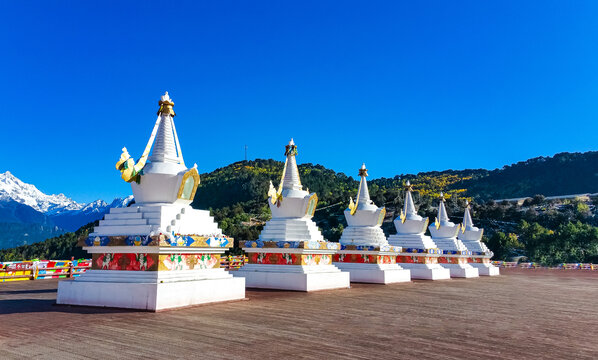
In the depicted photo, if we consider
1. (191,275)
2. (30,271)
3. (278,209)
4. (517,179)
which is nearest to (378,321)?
(191,275)

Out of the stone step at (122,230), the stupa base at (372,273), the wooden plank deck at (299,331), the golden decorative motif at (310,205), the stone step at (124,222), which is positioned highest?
the golden decorative motif at (310,205)

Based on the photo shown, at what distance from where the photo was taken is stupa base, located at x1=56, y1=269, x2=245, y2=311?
Answer: 10.6 metres

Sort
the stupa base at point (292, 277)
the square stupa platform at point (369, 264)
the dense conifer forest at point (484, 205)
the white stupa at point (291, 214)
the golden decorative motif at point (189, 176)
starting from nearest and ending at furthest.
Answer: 1. the golden decorative motif at point (189, 176)
2. the stupa base at point (292, 277)
3. the white stupa at point (291, 214)
4. the square stupa platform at point (369, 264)
5. the dense conifer forest at point (484, 205)

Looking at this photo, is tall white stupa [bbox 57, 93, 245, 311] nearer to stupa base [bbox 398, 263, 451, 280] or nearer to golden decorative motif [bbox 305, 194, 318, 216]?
golden decorative motif [bbox 305, 194, 318, 216]

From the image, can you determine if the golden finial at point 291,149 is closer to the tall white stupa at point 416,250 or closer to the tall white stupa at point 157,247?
the tall white stupa at point 157,247

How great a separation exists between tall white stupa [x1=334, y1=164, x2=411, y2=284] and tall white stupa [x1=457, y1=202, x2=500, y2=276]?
482 inches

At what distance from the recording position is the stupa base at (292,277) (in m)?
16.5

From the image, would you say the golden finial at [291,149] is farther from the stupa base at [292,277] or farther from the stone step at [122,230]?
the stone step at [122,230]

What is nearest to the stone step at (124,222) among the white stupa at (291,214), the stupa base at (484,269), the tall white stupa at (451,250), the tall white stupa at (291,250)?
the tall white stupa at (291,250)

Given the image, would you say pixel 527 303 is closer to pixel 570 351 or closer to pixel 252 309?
pixel 570 351

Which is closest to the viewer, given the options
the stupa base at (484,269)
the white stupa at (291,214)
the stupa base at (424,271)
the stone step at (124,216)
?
the stone step at (124,216)

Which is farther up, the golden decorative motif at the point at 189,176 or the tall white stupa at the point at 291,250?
the golden decorative motif at the point at 189,176

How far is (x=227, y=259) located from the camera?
28.4m

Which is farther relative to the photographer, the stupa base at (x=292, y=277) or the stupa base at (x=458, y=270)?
the stupa base at (x=458, y=270)
